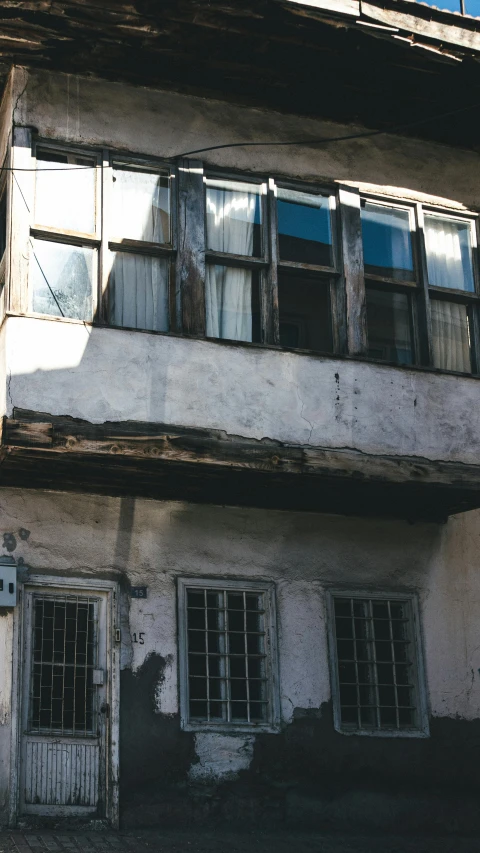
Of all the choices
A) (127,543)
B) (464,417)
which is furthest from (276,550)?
(464,417)

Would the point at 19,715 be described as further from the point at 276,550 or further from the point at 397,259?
the point at 397,259

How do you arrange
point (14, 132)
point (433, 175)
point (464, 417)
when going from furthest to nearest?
point (433, 175), point (464, 417), point (14, 132)

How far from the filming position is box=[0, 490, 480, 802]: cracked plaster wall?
10.4 m

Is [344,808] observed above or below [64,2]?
Result: below

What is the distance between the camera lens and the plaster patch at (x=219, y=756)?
1023cm

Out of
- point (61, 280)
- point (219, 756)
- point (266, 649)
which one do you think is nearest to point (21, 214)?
point (61, 280)

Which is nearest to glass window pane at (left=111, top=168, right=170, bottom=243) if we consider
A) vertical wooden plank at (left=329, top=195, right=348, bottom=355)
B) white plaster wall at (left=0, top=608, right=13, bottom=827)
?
vertical wooden plank at (left=329, top=195, right=348, bottom=355)

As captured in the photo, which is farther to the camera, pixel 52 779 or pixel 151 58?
pixel 151 58

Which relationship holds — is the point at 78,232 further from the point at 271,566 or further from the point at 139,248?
the point at 271,566

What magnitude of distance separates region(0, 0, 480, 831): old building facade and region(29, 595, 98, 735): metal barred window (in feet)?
0.07

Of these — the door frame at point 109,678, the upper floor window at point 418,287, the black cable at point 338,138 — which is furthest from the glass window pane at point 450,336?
the door frame at point 109,678

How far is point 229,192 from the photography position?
11.2m

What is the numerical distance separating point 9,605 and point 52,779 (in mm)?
1460

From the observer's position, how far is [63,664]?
1019 centimetres
